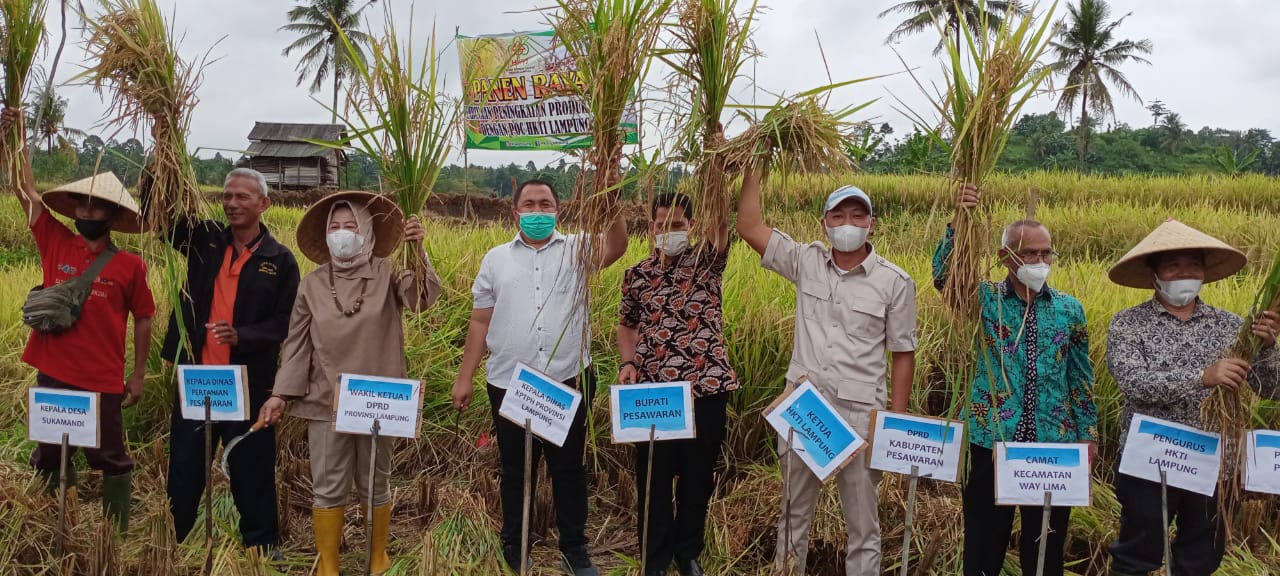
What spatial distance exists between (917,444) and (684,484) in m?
0.90

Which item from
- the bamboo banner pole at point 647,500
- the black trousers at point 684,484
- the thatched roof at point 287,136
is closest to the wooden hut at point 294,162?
the thatched roof at point 287,136

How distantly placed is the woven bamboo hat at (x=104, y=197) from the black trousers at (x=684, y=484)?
2.00m

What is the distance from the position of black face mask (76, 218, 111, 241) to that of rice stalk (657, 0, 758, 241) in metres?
2.14

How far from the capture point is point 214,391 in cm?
270

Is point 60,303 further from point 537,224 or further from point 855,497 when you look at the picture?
point 855,497

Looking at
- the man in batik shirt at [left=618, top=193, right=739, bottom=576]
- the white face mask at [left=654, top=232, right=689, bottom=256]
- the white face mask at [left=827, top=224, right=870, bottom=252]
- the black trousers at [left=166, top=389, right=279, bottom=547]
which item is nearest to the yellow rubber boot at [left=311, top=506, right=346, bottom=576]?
the black trousers at [left=166, top=389, right=279, bottom=547]

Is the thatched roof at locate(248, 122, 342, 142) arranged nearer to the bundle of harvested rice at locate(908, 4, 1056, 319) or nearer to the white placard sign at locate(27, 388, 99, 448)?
the white placard sign at locate(27, 388, 99, 448)

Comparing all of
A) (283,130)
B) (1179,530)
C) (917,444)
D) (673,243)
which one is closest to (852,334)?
(917,444)

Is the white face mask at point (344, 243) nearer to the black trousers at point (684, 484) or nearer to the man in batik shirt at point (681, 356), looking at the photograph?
the man in batik shirt at point (681, 356)

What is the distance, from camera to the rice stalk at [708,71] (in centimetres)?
237

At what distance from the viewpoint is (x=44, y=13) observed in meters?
2.85

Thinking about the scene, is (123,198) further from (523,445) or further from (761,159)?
(761,159)

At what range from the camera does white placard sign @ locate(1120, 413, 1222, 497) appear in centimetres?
231

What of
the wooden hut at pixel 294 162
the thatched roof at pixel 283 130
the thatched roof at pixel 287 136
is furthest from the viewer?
the thatched roof at pixel 283 130
